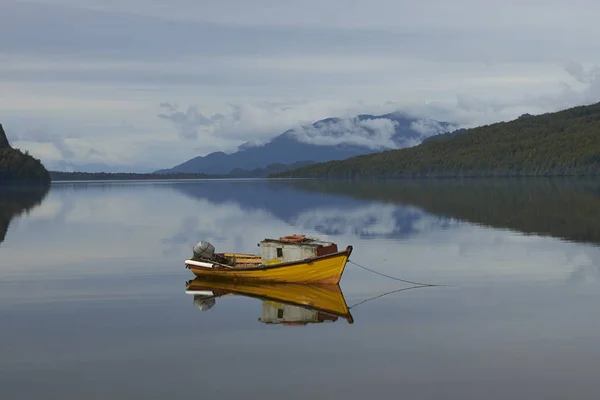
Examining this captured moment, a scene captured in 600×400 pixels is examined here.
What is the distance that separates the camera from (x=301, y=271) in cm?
3584

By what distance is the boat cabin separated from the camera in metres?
36.1

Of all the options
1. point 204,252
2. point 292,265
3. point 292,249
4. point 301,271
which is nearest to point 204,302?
point 292,265

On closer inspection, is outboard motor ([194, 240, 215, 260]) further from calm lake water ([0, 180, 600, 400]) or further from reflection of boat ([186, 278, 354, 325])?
calm lake water ([0, 180, 600, 400])

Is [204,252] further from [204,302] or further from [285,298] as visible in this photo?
[285,298]

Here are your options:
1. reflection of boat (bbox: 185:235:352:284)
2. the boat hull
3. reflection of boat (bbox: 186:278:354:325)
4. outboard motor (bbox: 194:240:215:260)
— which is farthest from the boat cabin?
outboard motor (bbox: 194:240:215:260)

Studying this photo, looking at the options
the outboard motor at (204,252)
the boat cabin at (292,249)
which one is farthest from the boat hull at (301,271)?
the outboard motor at (204,252)

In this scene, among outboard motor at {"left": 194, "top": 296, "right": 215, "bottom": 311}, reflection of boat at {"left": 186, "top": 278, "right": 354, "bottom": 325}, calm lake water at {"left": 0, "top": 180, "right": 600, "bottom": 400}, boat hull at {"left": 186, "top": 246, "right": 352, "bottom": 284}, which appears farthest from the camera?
boat hull at {"left": 186, "top": 246, "right": 352, "bottom": 284}

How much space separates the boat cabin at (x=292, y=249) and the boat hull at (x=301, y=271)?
2.10 feet

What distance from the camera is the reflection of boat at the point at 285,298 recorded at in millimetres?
28828

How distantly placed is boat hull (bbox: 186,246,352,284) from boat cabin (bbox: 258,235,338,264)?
0.64m

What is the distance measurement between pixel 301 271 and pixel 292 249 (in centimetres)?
125

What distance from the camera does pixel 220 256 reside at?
40.2 m

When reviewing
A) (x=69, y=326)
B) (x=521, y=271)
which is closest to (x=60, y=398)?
(x=69, y=326)

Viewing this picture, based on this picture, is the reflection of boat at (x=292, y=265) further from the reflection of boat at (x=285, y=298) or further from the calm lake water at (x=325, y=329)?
the calm lake water at (x=325, y=329)
